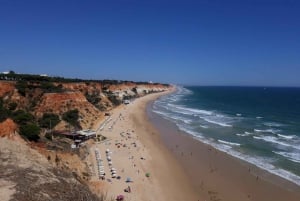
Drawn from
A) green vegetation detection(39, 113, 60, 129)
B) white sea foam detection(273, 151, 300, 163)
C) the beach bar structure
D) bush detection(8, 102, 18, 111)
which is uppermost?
bush detection(8, 102, 18, 111)

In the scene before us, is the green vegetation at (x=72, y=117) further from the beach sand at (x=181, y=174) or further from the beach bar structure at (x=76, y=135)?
the beach bar structure at (x=76, y=135)

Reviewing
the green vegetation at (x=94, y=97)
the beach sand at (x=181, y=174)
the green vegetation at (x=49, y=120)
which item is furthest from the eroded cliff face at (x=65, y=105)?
the green vegetation at (x=94, y=97)

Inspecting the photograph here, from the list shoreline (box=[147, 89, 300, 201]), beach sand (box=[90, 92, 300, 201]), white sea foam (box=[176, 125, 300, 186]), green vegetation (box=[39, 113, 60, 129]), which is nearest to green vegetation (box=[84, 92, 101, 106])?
green vegetation (box=[39, 113, 60, 129])

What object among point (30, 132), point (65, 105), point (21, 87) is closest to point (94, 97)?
point (65, 105)

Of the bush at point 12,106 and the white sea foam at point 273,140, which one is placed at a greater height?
the bush at point 12,106

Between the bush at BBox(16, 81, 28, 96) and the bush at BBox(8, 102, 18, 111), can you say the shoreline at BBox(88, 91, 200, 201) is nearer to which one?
the bush at BBox(8, 102, 18, 111)

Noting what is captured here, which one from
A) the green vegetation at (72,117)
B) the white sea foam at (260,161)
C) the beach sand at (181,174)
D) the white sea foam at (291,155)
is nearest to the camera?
the beach sand at (181,174)

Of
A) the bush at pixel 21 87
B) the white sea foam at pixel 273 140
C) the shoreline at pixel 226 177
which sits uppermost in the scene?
the bush at pixel 21 87
